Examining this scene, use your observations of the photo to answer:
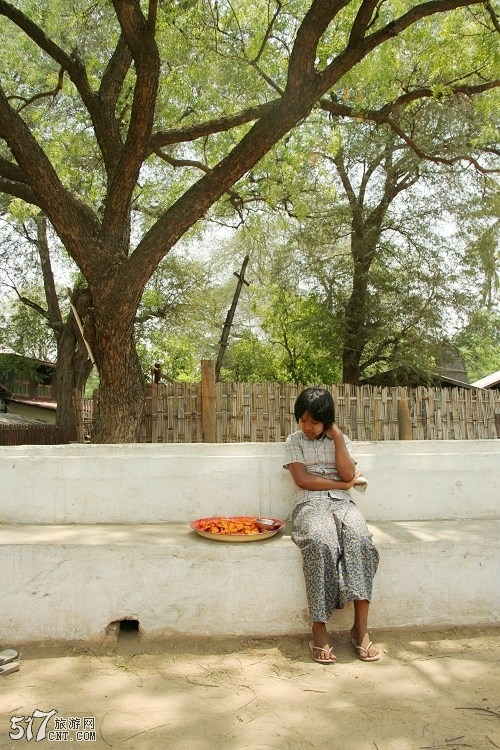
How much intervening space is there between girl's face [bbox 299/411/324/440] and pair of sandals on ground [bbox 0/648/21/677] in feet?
6.61

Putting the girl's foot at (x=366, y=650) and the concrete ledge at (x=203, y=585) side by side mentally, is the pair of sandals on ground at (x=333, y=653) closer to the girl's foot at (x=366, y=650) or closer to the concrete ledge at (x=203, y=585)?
the girl's foot at (x=366, y=650)

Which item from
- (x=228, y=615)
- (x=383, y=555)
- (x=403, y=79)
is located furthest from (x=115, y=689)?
(x=403, y=79)

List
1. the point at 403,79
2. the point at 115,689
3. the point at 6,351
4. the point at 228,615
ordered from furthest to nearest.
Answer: the point at 6,351 < the point at 403,79 < the point at 228,615 < the point at 115,689

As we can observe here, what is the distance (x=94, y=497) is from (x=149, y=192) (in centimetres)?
942

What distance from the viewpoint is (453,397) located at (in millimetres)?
9938

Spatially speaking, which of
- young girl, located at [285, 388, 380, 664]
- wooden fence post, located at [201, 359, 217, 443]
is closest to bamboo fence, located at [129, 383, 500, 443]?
wooden fence post, located at [201, 359, 217, 443]

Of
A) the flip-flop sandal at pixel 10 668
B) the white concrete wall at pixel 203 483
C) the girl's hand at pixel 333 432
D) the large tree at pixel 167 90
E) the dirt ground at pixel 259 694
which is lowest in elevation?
the dirt ground at pixel 259 694

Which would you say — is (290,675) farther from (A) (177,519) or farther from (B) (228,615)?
(A) (177,519)

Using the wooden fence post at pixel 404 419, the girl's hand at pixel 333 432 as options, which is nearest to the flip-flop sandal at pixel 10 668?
the girl's hand at pixel 333 432

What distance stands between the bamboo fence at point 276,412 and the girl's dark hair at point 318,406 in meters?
5.10

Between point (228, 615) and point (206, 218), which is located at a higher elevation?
point (206, 218)

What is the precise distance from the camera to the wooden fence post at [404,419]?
9.22m

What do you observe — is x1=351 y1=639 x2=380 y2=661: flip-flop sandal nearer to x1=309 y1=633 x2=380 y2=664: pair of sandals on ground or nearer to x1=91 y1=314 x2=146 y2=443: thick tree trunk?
x1=309 y1=633 x2=380 y2=664: pair of sandals on ground

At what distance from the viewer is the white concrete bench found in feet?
11.0
